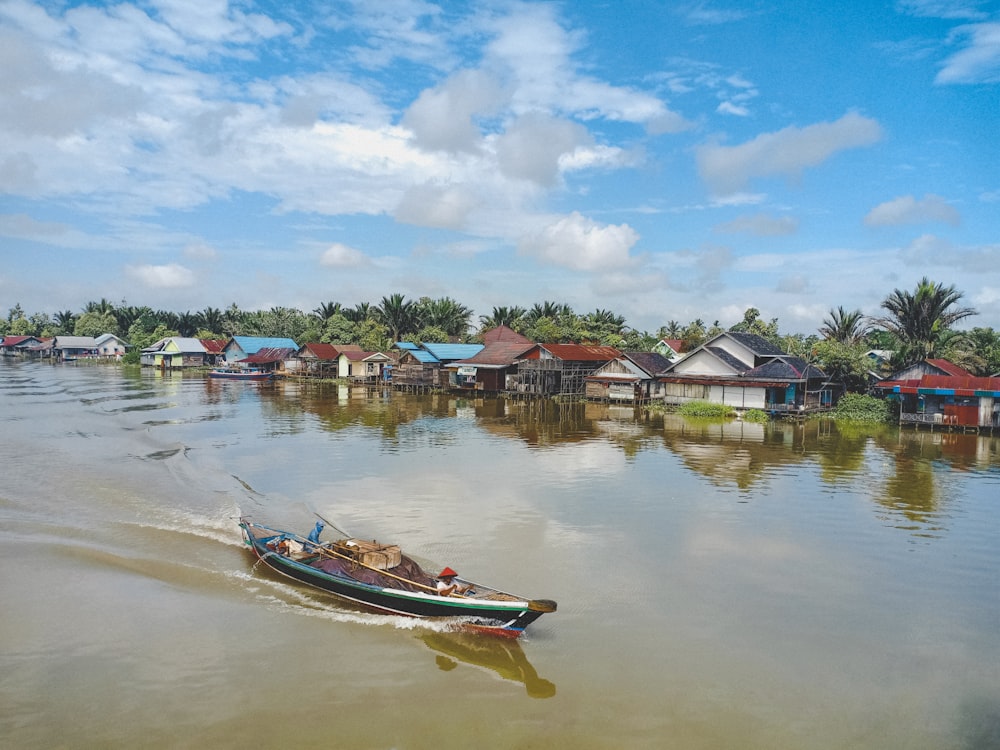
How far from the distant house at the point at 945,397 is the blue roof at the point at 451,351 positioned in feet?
103

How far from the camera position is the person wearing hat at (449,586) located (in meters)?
10.8

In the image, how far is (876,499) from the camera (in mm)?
19188

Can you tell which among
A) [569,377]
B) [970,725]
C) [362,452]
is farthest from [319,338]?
[970,725]

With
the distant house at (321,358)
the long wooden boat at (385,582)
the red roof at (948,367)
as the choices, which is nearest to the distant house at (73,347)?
the distant house at (321,358)

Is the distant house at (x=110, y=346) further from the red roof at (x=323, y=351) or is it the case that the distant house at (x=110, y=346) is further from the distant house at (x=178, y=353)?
the red roof at (x=323, y=351)

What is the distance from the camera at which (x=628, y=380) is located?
140 ft

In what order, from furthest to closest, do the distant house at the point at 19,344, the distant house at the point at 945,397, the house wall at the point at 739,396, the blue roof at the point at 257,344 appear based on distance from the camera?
the distant house at the point at 19,344 < the blue roof at the point at 257,344 < the house wall at the point at 739,396 < the distant house at the point at 945,397

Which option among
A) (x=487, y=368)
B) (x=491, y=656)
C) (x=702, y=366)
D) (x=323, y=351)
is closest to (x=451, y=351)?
(x=487, y=368)

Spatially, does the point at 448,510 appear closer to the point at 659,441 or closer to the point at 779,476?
the point at 779,476

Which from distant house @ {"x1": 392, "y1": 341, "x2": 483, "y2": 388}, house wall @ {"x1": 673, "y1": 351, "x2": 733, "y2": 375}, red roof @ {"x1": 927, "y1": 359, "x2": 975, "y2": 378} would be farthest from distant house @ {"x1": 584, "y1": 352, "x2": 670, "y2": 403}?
red roof @ {"x1": 927, "y1": 359, "x2": 975, "y2": 378}

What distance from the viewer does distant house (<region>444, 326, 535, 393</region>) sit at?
49.9 m

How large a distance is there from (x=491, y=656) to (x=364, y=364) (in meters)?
51.7

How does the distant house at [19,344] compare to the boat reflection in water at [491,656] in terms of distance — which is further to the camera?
the distant house at [19,344]

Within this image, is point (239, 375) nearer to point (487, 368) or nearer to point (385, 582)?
point (487, 368)
